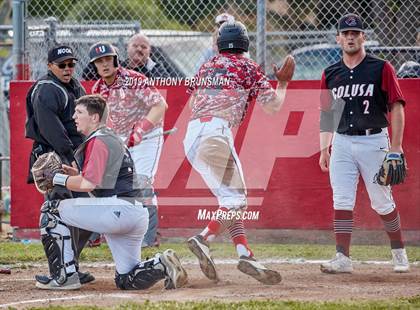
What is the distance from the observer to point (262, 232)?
10031mm

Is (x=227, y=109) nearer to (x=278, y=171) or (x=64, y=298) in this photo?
(x=64, y=298)

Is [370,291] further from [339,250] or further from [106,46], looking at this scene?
[106,46]

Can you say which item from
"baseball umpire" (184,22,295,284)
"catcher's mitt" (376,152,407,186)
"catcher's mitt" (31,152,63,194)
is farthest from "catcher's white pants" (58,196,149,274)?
"catcher's mitt" (376,152,407,186)

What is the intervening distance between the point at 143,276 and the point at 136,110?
8.40 ft

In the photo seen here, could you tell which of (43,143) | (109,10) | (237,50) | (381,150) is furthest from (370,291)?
(109,10)

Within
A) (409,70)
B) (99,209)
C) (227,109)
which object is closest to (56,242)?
(99,209)

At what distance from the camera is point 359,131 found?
7.79 metres

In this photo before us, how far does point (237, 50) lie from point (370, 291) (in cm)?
217

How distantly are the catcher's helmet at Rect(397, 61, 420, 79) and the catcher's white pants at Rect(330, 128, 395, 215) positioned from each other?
2138 millimetres

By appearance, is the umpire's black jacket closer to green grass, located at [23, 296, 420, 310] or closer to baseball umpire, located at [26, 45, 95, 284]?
baseball umpire, located at [26, 45, 95, 284]

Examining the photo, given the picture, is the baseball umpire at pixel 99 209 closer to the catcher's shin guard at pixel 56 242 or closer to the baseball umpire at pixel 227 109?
the catcher's shin guard at pixel 56 242

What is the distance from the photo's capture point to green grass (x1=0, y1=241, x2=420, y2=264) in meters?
8.79

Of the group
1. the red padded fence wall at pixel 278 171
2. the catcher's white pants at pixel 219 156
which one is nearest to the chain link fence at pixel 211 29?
the red padded fence wall at pixel 278 171

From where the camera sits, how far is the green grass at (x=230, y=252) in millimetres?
8789
